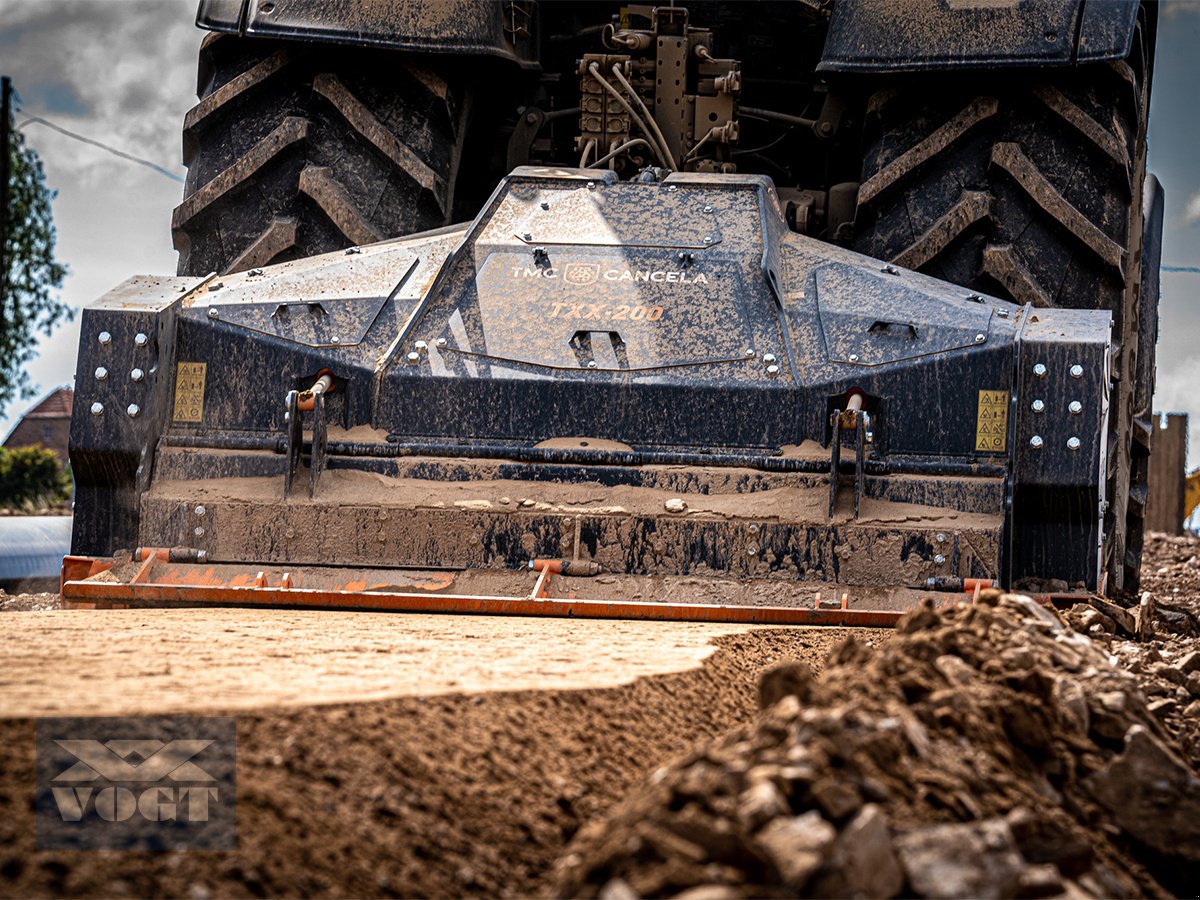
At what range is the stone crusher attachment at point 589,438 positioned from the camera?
3.95 m

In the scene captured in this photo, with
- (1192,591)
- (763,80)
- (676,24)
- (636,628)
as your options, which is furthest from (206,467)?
(1192,591)

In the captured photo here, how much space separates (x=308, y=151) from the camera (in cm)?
535

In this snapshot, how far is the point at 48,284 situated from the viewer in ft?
56.5

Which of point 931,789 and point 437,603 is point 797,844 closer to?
point 931,789

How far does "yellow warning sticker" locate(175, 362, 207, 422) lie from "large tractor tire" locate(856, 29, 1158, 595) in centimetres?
208

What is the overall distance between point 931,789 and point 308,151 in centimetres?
379

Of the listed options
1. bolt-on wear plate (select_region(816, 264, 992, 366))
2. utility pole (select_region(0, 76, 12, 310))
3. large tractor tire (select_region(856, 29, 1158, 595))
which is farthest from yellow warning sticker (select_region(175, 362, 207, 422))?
utility pole (select_region(0, 76, 12, 310))

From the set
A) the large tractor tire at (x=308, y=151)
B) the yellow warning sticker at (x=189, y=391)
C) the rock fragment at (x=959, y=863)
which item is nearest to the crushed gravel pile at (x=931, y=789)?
the rock fragment at (x=959, y=863)

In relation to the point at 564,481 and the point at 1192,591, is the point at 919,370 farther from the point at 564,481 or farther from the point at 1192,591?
the point at 1192,591

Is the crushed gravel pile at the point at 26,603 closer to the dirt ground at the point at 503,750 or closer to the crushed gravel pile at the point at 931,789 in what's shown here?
the dirt ground at the point at 503,750

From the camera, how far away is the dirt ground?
189 cm

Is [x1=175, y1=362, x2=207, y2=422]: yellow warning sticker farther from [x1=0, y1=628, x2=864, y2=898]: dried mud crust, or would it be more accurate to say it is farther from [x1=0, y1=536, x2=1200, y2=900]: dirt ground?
[x1=0, y1=628, x2=864, y2=898]: dried mud crust

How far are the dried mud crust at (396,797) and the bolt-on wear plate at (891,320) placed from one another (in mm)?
1797

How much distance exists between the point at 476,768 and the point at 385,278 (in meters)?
2.47
